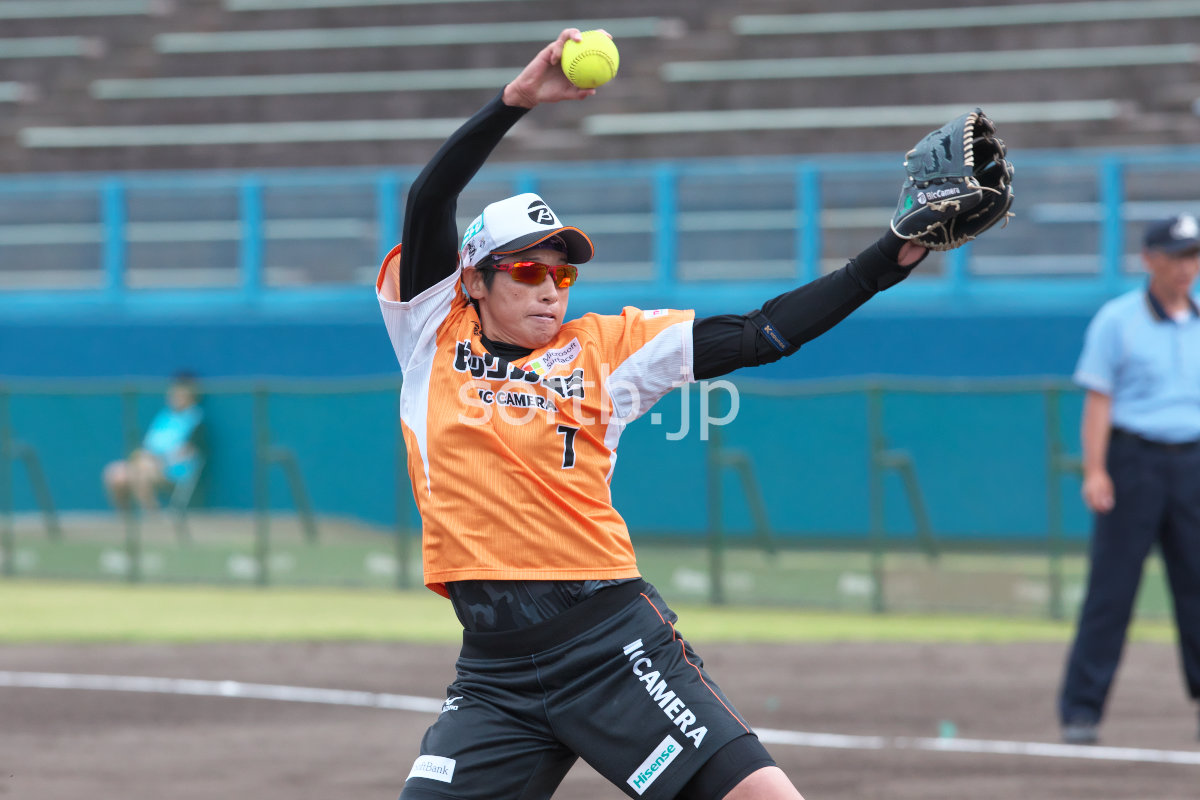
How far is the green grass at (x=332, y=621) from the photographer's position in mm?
12477

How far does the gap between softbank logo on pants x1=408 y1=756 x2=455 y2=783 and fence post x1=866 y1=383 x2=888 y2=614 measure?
381 inches

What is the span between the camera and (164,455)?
17.4 meters

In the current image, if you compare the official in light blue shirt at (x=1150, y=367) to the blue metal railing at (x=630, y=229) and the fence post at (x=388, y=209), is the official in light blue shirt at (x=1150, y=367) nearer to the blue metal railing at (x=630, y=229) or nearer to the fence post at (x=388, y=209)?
the blue metal railing at (x=630, y=229)

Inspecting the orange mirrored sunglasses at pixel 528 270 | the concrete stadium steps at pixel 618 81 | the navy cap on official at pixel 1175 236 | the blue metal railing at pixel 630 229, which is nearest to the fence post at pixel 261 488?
the blue metal railing at pixel 630 229

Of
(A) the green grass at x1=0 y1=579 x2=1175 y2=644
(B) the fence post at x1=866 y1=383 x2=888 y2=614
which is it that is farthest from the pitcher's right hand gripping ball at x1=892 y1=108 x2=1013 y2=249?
(B) the fence post at x1=866 y1=383 x2=888 y2=614

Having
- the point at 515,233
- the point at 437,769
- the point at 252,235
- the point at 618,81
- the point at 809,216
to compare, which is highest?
the point at 618,81

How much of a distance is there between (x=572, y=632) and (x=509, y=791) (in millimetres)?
415

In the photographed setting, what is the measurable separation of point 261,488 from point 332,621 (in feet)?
8.40

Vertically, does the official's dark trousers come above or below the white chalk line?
above

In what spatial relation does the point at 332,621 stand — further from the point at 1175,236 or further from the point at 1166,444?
the point at 1175,236

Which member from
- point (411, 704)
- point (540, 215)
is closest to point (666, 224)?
point (411, 704)

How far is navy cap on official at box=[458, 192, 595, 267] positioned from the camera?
4535 millimetres

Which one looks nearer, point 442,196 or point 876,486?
point 442,196

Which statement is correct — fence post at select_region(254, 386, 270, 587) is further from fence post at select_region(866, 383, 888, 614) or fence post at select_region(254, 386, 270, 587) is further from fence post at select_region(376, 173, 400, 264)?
fence post at select_region(866, 383, 888, 614)
